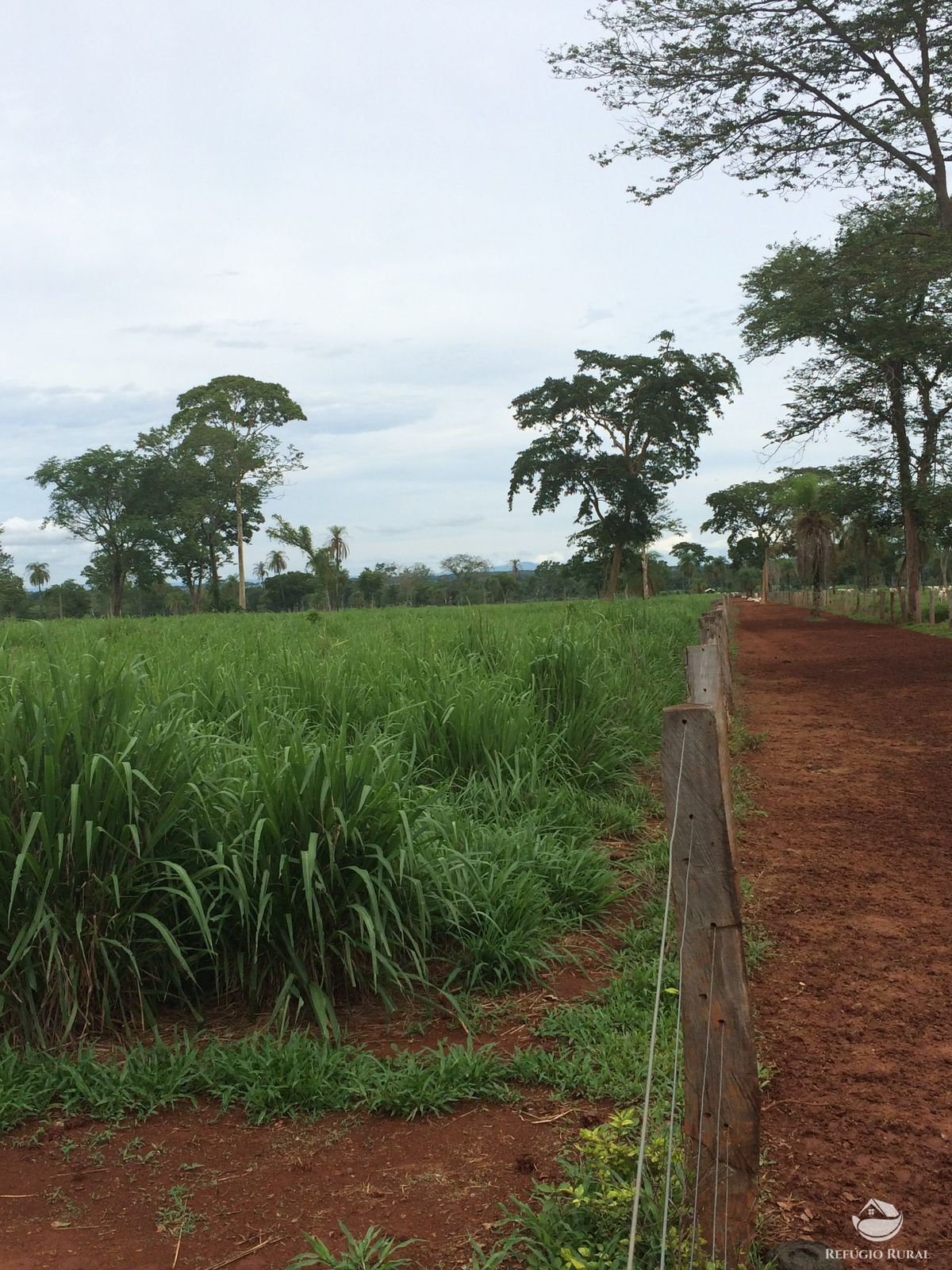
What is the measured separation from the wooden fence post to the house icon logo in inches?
14.3

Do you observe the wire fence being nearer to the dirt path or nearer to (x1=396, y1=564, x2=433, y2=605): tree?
the dirt path

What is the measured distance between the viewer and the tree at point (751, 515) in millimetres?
67250

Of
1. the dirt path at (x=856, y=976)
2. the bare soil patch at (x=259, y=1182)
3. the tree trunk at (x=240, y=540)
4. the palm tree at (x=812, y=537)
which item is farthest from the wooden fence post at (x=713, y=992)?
the tree trunk at (x=240, y=540)

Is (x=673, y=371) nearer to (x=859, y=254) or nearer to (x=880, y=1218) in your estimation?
(x=859, y=254)

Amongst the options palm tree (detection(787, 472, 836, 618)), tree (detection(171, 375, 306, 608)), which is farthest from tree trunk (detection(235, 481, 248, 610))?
palm tree (detection(787, 472, 836, 618))

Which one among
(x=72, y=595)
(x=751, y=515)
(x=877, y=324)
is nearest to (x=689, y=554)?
(x=751, y=515)

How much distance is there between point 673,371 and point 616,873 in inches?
1491

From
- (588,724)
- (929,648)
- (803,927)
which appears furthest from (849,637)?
(803,927)

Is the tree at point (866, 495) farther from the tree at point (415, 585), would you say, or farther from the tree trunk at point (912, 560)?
the tree at point (415, 585)

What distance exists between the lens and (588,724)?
5.91m

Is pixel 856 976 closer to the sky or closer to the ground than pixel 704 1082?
closer to the ground

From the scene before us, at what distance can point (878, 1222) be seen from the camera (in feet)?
7.16

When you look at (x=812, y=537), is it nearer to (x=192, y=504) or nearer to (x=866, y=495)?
(x=866, y=495)

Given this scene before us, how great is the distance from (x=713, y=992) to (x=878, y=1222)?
2.55 feet
